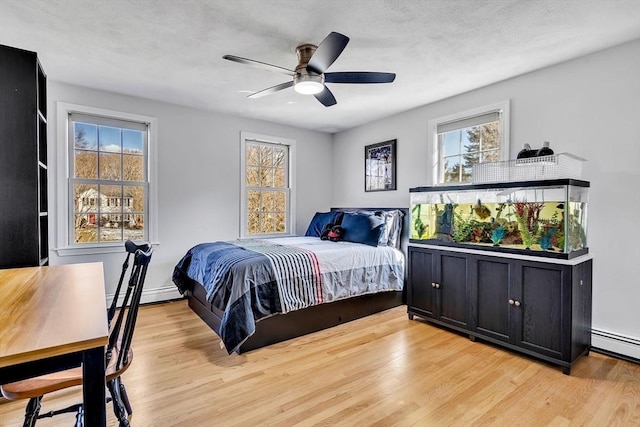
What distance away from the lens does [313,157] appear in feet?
17.5

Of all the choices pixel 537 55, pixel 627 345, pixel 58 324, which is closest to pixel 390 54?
pixel 537 55

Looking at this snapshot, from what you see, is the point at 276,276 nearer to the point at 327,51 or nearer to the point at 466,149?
the point at 327,51

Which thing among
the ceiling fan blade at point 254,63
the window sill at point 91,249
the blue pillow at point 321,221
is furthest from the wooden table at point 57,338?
the blue pillow at point 321,221

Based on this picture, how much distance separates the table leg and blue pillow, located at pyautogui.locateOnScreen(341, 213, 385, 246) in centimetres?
308

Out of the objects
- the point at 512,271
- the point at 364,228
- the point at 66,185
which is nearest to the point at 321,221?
the point at 364,228

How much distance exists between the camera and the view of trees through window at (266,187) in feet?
15.5

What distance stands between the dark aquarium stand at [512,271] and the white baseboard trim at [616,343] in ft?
0.53

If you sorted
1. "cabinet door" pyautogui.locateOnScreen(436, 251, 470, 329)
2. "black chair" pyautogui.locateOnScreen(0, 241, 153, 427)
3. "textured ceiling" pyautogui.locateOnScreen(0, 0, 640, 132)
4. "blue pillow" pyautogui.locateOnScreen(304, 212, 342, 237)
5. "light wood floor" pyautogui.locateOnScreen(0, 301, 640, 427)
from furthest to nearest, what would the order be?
"blue pillow" pyautogui.locateOnScreen(304, 212, 342, 237), "cabinet door" pyautogui.locateOnScreen(436, 251, 470, 329), "textured ceiling" pyautogui.locateOnScreen(0, 0, 640, 132), "light wood floor" pyautogui.locateOnScreen(0, 301, 640, 427), "black chair" pyautogui.locateOnScreen(0, 241, 153, 427)

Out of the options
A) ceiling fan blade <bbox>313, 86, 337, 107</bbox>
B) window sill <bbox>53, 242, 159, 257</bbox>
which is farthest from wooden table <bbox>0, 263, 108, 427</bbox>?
window sill <bbox>53, 242, 159, 257</bbox>

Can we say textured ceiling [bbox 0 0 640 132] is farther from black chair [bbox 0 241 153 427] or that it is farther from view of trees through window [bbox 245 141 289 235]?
black chair [bbox 0 241 153 427]

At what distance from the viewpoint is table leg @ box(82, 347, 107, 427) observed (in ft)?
2.86

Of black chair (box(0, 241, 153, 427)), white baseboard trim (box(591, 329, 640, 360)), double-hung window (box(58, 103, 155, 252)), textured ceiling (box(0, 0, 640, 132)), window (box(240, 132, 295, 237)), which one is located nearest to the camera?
black chair (box(0, 241, 153, 427))

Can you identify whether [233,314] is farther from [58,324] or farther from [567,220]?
[567,220]

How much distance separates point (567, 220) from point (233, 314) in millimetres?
2556
